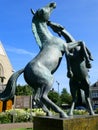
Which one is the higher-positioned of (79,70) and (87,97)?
(79,70)

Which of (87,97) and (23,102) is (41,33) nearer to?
(87,97)

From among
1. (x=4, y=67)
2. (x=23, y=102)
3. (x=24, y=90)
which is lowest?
(x=23, y=102)

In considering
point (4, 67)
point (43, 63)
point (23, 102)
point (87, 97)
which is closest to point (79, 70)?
point (87, 97)

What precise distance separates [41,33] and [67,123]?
2024mm

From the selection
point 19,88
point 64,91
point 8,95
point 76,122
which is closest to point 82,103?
point 76,122

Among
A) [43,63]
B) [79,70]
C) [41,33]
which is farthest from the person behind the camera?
[79,70]

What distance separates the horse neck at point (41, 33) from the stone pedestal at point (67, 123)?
1580 millimetres

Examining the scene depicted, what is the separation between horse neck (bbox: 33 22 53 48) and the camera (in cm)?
634

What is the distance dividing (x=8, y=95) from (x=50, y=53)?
3.88ft

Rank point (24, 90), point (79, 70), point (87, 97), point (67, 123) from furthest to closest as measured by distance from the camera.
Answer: point (24, 90) < point (87, 97) < point (79, 70) < point (67, 123)

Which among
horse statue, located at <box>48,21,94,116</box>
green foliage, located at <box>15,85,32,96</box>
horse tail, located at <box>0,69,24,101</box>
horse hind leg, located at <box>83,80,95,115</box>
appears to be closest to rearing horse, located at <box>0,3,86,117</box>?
horse tail, located at <box>0,69,24,101</box>

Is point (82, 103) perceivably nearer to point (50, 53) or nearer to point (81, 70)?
point (81, 70)

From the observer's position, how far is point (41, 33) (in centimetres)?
636

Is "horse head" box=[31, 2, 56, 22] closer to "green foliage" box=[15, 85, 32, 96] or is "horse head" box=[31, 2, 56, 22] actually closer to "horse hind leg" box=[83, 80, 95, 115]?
"horse hind leg" box=[83, 80, 95, 115]
